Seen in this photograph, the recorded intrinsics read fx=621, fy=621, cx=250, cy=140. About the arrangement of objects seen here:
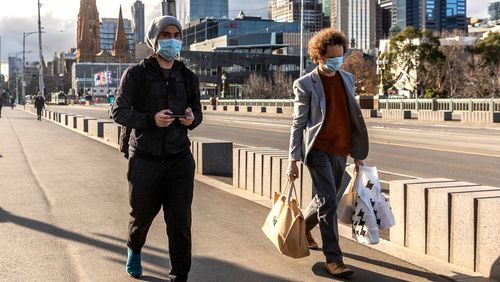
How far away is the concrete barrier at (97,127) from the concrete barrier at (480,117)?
19.4 metres

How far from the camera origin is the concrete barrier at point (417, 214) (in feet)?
18.6

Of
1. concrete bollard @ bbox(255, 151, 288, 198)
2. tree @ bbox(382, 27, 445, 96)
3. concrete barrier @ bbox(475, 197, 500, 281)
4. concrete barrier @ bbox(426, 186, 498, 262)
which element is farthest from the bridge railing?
concrete barrier @ bbox(475, 197, 500, 281)

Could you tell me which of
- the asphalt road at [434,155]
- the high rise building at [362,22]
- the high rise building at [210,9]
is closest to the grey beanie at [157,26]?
the asphalt road at [434,155]

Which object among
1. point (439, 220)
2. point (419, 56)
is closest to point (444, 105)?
point (419, 56)

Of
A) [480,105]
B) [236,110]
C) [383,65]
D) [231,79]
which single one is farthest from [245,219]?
[231,79]

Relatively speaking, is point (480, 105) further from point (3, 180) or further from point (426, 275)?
point (426, 275)

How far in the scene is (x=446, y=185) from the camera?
231 inches

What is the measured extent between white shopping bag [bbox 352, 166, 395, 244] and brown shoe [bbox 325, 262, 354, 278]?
0.31 m

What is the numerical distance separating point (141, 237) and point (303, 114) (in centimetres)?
166

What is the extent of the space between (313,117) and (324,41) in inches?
25.4

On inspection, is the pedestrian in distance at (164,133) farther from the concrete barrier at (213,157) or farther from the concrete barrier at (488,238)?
the concrete barrier at (213,157)

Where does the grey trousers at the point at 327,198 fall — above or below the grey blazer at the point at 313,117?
below

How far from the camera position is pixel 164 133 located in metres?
4.49

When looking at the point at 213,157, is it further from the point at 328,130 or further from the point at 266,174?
the point at 328,130
